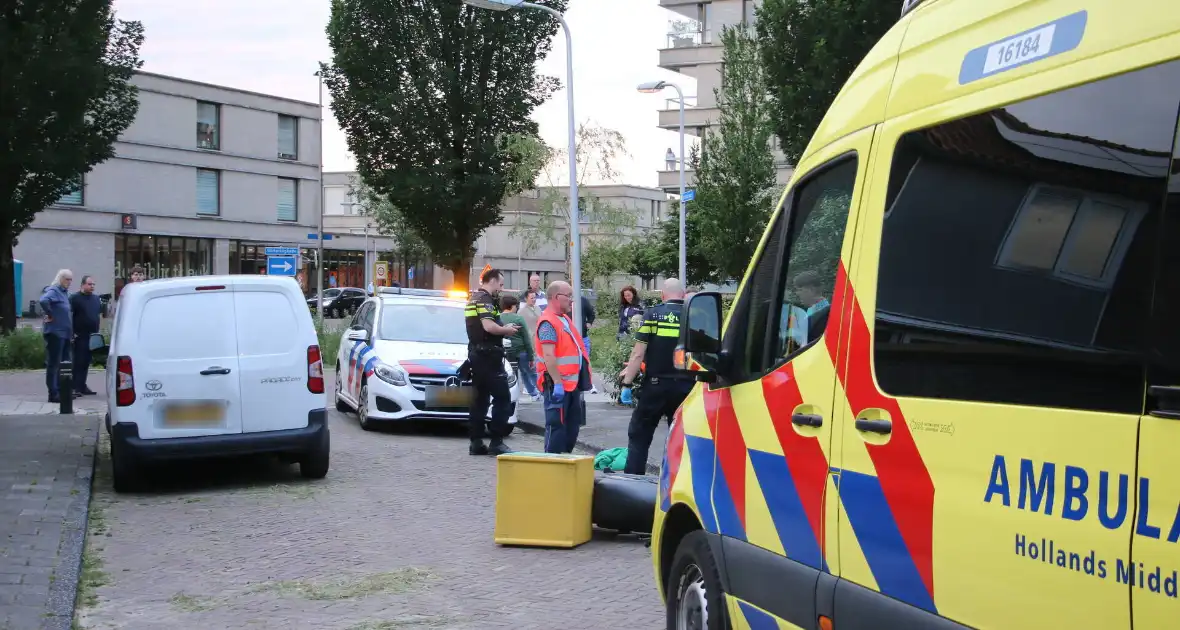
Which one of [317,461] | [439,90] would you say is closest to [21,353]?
[439,90]

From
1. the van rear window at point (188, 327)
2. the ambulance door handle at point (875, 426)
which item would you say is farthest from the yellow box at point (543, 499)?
the ambulance door handle at point (875, 426)

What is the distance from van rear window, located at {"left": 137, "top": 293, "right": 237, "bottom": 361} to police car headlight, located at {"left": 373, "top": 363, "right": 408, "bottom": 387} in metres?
4.18

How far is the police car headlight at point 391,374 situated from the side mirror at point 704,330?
34.5 feet

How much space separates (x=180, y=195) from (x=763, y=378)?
5867 cm

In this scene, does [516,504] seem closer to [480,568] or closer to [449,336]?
[480,568]

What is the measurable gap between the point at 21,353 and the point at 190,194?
35078 millimetres

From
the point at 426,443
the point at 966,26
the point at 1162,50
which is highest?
the point at 966,26

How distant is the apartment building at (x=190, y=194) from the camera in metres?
54.9

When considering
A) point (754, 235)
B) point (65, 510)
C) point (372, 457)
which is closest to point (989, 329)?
point (65, 510)

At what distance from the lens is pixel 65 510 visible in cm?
949

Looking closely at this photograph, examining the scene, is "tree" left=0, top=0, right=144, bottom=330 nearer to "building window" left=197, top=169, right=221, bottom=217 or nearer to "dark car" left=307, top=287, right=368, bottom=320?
"dark car" left=307, top=287, right=368, bottom=320

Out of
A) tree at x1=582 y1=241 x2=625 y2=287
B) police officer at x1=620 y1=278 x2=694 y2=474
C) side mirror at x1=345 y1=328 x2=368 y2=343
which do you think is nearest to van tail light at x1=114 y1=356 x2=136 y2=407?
police officer at x1=620 y1=278 x2=694 y2=474

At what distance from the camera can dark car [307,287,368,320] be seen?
5919cm

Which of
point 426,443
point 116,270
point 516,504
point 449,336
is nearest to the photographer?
point 516,504
